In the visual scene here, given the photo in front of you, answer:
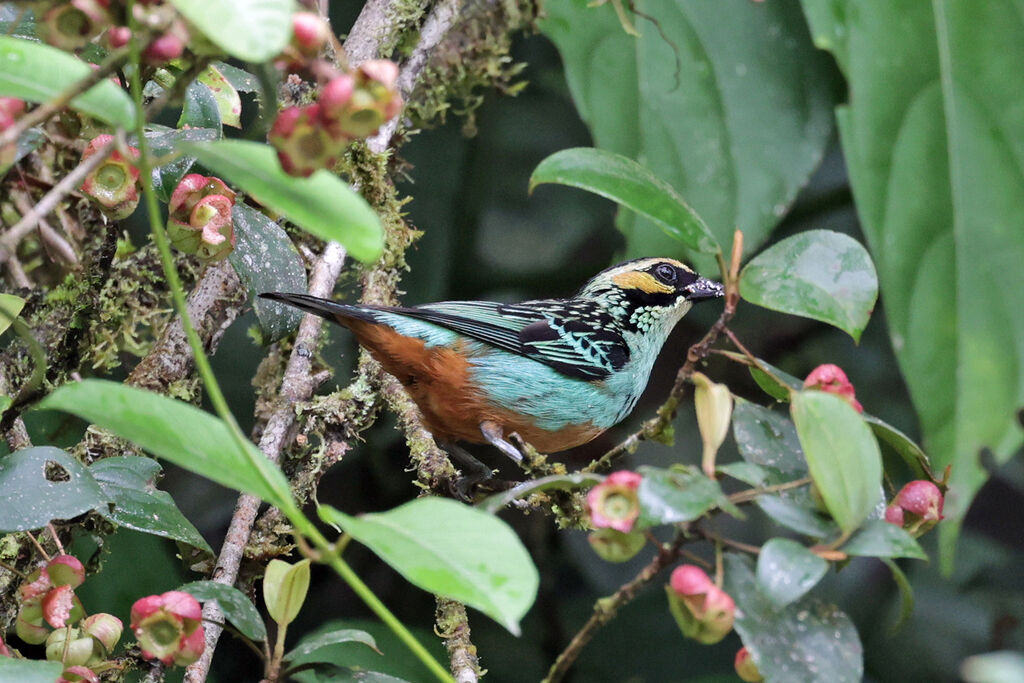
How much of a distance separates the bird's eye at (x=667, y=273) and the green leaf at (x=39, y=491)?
1774 millimetres

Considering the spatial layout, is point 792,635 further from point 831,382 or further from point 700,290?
point 700,290

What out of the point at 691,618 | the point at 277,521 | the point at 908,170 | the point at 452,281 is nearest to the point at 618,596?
the point at 691,618

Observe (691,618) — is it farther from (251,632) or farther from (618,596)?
(251,632)

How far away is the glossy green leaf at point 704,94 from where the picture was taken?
288cm

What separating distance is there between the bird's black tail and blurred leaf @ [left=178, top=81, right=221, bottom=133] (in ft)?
1.18

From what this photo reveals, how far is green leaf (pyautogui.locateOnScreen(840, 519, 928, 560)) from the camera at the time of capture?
3.79ft

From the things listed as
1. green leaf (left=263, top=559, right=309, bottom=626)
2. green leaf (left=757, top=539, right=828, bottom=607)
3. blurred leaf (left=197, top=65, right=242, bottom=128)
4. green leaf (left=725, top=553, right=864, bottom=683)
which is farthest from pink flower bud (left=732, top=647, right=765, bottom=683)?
blurred leaf (left=197, top=65, right=242, bottom=128)

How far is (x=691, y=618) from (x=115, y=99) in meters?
0.87

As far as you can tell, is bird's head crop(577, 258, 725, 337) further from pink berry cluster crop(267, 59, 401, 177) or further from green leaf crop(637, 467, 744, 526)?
pink berry cluster crop(267, 59, 401, 177)

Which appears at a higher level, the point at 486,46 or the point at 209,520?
the point at 486,46

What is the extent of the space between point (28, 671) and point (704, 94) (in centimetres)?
238

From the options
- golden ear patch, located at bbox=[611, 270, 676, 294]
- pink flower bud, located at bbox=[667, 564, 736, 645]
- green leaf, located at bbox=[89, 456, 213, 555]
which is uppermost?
pink flower bud, located at bbox=[667, 564, 736, 645]

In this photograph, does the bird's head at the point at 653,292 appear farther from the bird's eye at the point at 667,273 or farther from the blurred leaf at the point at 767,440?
the blurred leaf at the point at 767,440

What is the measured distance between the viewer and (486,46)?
3.27m
